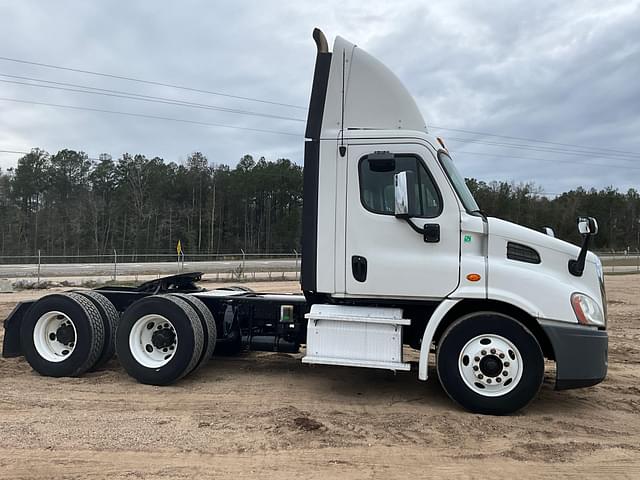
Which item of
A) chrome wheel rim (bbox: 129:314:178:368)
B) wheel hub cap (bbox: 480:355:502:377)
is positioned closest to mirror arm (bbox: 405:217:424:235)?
wheel hub cap (bbox: 480:355:502:377)

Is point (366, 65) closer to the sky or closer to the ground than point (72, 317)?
closer to the sky

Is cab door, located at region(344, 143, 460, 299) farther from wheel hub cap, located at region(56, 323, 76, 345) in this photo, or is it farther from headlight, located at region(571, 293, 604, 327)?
wheel hub cap, located at region(56, 323, 76, 345)

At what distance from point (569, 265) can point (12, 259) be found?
131 feet

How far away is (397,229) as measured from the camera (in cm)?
528

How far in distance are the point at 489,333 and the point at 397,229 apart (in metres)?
1.39

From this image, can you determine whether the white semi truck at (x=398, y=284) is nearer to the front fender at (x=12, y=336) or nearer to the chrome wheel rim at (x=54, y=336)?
the chrome wheel rim at (x=54, y=336)

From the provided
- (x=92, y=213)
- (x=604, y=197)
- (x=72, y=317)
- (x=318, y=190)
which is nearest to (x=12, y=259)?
(x=92, y=213)

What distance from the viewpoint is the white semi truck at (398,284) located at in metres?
4.93

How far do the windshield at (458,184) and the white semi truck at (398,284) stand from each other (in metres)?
0.03

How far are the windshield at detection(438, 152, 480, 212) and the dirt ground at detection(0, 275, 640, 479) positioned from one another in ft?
7.04

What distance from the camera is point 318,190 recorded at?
5566mm

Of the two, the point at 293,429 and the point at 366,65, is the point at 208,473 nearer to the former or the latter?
the point at 293,429

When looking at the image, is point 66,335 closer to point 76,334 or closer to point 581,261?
point 76,334

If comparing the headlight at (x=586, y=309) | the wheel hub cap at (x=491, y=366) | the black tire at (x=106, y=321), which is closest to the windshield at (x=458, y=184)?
the headlight at (x=586, y=309)
